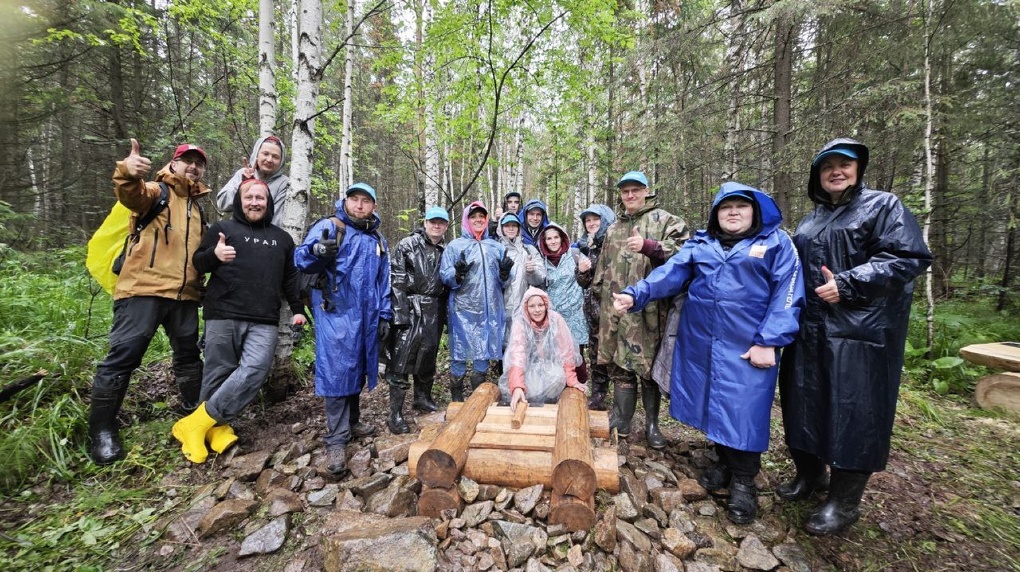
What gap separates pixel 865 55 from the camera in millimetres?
Answer: 7480

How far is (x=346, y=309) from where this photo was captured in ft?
12.5

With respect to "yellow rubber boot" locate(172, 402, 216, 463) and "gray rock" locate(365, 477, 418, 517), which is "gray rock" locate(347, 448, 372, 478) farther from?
"yellow rubber boot" locate(172, 402, 216, 463)

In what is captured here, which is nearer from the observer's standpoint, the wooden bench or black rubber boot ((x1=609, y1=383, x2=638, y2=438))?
black rubber boot ((x1=609, y1=383, x2=638, y2=438))

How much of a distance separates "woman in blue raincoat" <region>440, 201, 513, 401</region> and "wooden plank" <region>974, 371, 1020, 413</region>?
645cm

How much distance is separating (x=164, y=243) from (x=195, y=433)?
6.04ft

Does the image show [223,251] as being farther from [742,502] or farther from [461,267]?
[742,502]

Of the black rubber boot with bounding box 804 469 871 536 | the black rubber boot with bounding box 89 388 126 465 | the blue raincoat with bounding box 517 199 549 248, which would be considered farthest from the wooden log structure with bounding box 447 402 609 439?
the black rubber boot with bounding box 89 388 126 465

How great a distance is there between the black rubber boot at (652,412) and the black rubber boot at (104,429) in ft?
16.8

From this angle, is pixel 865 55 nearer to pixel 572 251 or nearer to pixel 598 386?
pixel 572 251

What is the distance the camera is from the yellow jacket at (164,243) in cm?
330

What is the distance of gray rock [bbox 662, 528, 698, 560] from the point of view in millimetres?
2553

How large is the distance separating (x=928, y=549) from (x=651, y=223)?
332cm

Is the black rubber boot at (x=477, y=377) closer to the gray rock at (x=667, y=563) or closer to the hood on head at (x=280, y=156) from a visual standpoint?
the gray rock at (x=667, y=563)

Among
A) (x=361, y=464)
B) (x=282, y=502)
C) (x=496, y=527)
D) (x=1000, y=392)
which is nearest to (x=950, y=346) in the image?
(x=1000, y=392)
